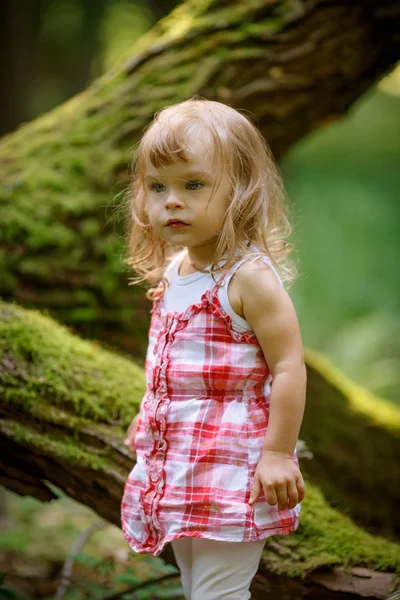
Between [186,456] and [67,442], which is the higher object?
[186,456]

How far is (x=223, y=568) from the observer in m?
1.68

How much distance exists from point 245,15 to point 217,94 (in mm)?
488

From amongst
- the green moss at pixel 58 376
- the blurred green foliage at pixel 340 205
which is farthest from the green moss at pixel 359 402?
the blurred green foliage at pixel 340 205

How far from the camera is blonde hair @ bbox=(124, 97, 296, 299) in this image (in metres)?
1.64

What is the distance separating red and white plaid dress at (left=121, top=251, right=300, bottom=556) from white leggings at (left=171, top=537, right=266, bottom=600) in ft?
0.28

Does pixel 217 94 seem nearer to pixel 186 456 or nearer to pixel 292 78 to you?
pixel 292 78

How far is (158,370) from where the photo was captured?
175cm

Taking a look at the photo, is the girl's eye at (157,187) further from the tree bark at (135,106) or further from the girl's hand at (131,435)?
the tree bark at (135,106)

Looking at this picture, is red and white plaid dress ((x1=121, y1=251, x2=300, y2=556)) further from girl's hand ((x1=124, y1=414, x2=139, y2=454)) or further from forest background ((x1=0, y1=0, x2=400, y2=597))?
forest background ((x1=0, y1=0, x2=400, y2=597))

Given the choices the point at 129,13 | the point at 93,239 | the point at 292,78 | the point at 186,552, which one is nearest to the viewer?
the point at 186,552

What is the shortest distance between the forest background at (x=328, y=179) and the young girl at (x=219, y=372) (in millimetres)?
5421

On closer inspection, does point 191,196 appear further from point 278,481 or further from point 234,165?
point 278,481

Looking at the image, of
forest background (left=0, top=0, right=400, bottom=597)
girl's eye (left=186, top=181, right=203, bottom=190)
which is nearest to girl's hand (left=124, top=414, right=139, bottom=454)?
girl's eye (left=186, top=181, right=203, bottom=190)

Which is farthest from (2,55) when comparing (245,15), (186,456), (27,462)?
(186,456)
